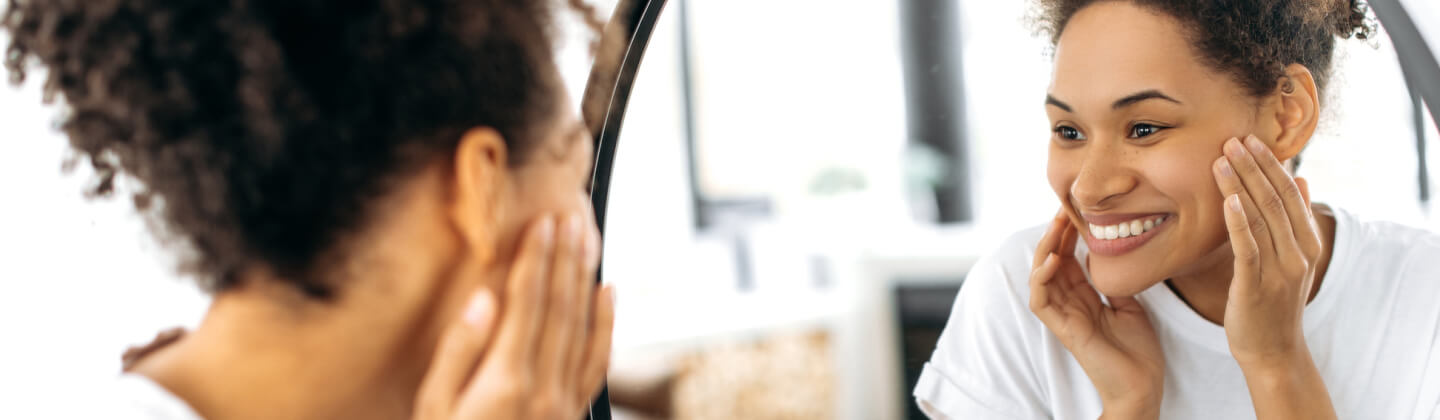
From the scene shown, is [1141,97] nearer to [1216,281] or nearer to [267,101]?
[1216,281]

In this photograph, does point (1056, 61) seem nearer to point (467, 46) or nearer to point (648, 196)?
point (467, 46)

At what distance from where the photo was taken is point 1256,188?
1.59ft

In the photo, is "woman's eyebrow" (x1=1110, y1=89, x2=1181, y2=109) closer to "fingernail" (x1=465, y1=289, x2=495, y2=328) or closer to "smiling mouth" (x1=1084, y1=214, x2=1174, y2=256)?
"smiling mouth" (x1=1084, y1=214, x2=1174, y2=256)

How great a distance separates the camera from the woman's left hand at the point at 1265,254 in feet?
1.59

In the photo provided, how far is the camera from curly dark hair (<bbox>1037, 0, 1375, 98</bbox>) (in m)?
0.49

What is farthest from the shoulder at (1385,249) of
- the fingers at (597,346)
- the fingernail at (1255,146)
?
the fingers at (597,346)

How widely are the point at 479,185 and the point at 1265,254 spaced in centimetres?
41

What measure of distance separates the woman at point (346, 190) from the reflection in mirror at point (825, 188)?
283 millimetres

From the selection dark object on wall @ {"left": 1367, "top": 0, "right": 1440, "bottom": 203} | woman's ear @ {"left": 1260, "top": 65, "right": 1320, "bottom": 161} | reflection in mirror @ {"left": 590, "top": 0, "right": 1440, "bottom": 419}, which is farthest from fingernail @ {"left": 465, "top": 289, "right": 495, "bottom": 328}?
dark object on wall @ {"left": 1367, "top": 0, "right": 1440, "bottom": 203}

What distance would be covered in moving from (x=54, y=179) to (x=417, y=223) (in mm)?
396

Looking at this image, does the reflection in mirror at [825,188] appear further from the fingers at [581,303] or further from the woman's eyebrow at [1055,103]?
the fingers at [581,303]

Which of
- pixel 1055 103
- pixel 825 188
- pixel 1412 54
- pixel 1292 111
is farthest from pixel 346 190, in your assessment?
pixel 825 188

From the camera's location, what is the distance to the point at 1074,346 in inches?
22.1

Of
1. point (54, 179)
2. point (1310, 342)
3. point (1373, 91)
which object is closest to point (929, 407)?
point (1310, 342)
